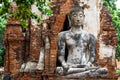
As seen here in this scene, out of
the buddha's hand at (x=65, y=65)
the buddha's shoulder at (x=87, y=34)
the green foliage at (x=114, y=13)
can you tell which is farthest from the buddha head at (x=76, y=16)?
the green foliage at (x=114, y=13)

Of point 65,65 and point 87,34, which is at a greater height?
point 87,34

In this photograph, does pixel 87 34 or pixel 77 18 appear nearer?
pixel 77 18

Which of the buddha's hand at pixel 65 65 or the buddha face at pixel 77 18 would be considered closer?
the buddha's hand at pixel 65 65

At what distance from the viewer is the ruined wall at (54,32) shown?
9.52 m

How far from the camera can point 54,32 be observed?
9.26 m

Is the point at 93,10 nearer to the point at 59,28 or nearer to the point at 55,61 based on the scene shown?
the point at 59,28

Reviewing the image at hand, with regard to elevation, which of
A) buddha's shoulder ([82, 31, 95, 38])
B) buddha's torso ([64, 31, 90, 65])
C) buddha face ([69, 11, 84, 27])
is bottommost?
buddha's torso ([64, 31, 90, 65])

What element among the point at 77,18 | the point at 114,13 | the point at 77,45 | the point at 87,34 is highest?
the point at 77,18

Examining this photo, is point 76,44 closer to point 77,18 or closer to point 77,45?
point 77,45

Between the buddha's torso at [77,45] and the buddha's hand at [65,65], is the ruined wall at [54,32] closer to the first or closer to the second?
the buddha's torso at [77,45]

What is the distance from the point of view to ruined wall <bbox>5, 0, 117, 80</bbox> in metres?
9.52

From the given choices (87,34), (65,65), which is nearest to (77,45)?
(87,34)

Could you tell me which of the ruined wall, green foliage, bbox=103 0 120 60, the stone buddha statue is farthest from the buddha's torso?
green foliage, bbox=103 0 120 60

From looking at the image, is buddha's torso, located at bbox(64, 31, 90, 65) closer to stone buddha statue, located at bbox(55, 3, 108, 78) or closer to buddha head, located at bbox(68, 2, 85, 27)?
stone buddha statue, located at bbox(55, 3, 108, 78)
